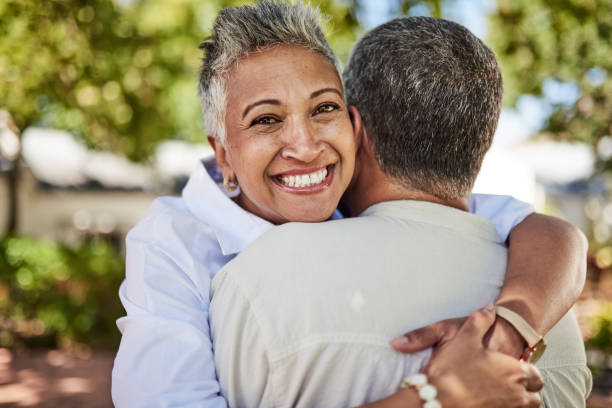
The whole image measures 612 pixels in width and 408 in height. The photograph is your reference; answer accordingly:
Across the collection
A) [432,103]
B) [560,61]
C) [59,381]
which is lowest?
[59,381]

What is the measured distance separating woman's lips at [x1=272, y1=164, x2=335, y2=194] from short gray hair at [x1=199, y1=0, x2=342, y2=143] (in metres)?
0.30

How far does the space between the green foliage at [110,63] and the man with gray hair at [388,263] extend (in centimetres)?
395

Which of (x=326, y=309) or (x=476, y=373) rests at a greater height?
(x=326, y=309)

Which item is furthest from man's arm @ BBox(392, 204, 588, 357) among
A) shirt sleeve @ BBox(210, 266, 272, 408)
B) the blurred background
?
the blurred background

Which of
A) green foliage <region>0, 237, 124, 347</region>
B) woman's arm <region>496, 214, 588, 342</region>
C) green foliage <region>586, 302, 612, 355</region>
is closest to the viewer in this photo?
woman's arm <region>496, 214, 588, 342</region>

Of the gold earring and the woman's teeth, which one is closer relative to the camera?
the woman's teeth

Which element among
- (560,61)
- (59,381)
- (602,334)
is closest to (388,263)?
(59,381)

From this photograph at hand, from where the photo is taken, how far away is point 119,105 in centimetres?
1011

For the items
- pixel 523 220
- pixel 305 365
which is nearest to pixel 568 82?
pixel 523 220

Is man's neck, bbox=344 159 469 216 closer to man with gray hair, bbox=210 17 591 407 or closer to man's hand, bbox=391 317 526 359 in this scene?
man with gray hair, bbox=210 17 591 407

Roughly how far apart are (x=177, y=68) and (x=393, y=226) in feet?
31.7

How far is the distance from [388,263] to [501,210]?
0.93m

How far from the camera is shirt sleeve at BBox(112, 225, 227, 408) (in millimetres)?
1622

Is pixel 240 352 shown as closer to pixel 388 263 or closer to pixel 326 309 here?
pixel 326 309
